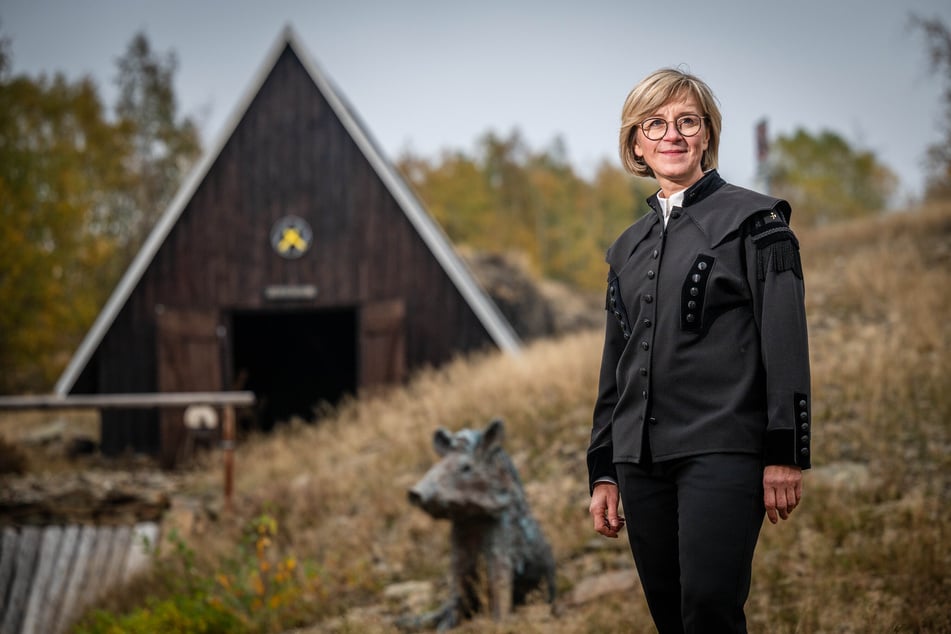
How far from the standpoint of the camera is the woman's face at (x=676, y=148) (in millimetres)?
2643

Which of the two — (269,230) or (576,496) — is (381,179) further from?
(576,496)

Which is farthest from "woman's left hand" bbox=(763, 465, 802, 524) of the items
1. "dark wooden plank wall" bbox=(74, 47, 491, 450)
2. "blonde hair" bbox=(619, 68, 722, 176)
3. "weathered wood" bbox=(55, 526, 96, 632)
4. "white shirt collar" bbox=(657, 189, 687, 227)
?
"dark wooden plank wall" bbox=(74, 47, 491, 450)

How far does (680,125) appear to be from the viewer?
265 cm

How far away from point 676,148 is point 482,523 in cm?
305

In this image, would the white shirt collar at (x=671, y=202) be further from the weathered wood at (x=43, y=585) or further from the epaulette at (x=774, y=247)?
the weathered wood at (x=43, y=585)

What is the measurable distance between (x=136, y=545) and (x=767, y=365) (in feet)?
26.3

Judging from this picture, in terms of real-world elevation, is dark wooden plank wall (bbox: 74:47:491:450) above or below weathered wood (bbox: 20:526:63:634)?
above

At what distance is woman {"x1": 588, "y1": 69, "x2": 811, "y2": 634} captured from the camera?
237cm

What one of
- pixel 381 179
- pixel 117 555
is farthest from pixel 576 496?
pixel 381 179

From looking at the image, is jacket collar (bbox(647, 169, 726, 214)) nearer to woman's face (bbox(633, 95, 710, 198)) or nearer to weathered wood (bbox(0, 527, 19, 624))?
woman's face (bbox(633, 95, 710, 198))

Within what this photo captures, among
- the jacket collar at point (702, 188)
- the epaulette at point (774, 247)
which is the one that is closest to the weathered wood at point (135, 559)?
the jacket collar at point (702, 188)

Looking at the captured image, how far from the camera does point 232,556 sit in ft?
24.3

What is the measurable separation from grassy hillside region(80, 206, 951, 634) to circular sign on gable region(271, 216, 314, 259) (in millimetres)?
2609

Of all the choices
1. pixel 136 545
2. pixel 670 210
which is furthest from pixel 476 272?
pixel 670 210
